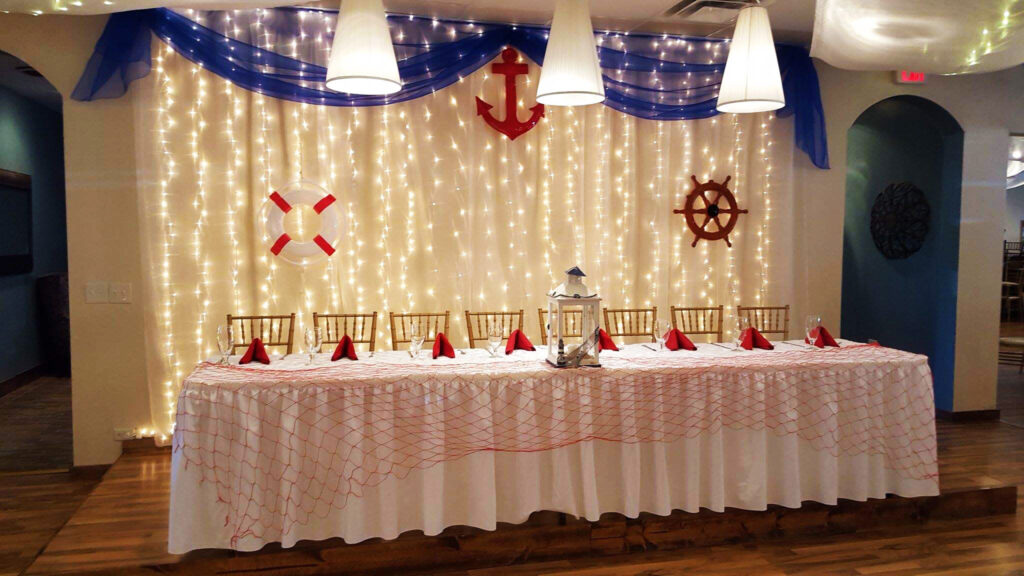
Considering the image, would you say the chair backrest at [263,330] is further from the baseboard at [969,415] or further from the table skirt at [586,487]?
the baseboard at [969,415]

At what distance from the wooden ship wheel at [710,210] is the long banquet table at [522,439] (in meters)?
1.50

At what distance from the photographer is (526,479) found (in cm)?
285

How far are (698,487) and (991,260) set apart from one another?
136 inches

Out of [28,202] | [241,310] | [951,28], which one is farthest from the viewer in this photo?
[28,202]

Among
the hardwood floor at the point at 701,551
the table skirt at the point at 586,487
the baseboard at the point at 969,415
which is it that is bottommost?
the hardwood floor at the point at 701,551

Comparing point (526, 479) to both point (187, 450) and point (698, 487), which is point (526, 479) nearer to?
point (698, 487)

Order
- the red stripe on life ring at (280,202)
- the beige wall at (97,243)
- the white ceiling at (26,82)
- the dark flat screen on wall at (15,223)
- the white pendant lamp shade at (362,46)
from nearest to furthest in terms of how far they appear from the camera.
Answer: the white pendant lamp shade at (362,46) → the beige wall at (97,243) → the red stripe on life ring at (280,202) → the white ceiling at (26,82) → the dark flat screen on wall at (15,223)

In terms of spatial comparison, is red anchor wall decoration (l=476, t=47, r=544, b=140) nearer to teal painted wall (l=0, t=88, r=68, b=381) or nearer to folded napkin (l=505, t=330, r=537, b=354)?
folded napkin (l=505, t=330, r=537, b=354)

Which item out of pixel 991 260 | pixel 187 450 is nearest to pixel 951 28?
pixel 187 450

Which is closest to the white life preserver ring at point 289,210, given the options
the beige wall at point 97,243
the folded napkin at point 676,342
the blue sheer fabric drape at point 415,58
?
the blue sheer fabric drape at point 415,58

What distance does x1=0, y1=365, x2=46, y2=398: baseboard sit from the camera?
579 cm

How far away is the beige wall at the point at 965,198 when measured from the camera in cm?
477

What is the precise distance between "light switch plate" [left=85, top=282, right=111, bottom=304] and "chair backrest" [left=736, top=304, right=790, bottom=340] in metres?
3.72

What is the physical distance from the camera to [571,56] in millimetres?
2674
